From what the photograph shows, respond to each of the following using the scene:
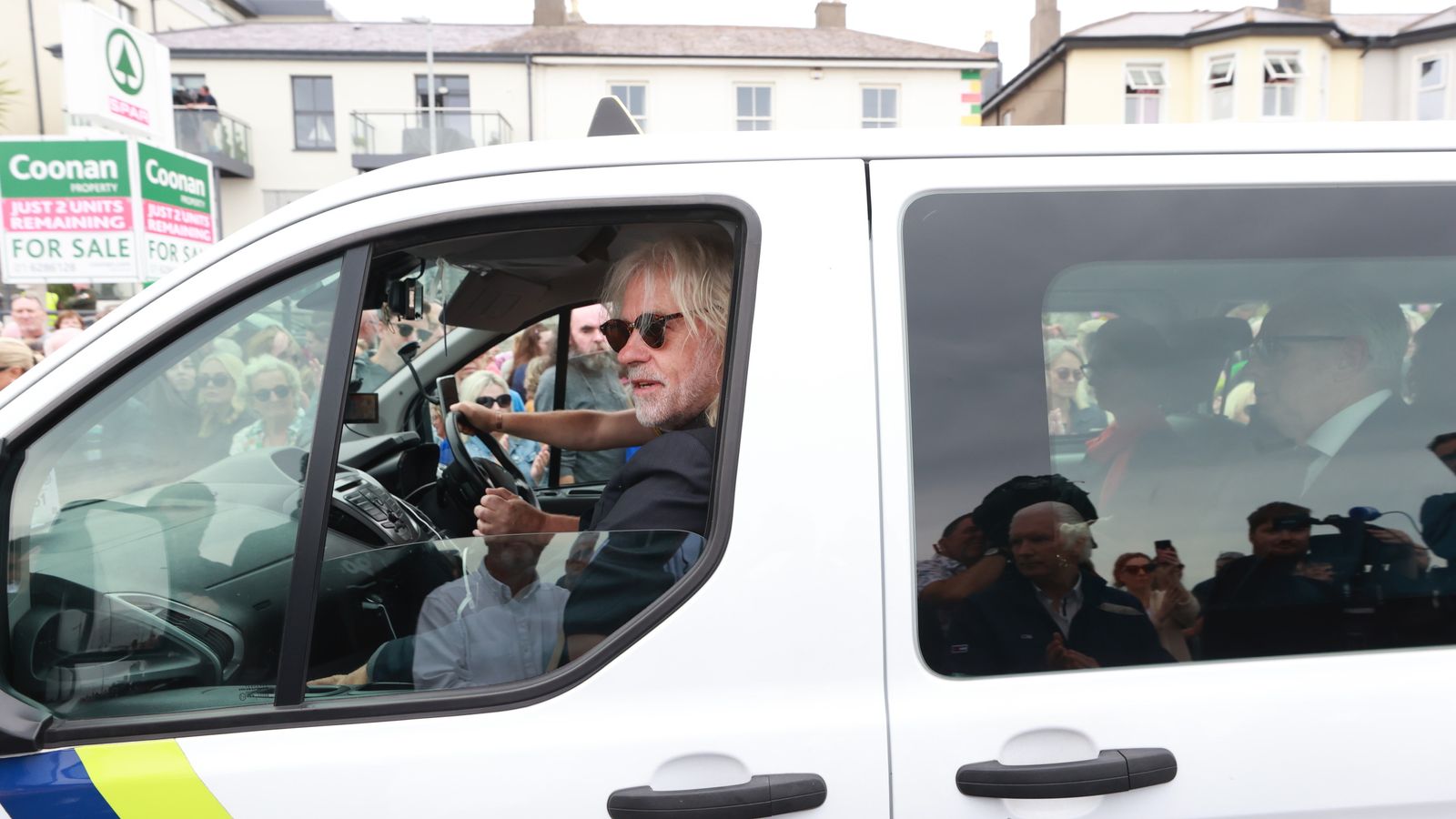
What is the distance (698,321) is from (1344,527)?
1.06 m

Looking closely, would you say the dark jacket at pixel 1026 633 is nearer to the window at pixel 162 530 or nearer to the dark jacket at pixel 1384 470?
the dark jacket at pixel 1384 470

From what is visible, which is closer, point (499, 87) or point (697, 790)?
point (697, 790)

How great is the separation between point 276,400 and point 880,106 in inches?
970

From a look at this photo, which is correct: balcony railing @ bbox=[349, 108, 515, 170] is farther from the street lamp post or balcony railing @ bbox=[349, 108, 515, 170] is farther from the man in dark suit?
the man in dark suit

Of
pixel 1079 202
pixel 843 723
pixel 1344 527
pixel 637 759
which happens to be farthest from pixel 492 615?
pixel 1344 527

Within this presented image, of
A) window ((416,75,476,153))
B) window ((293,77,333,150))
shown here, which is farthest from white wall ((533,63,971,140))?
window ((293,77,333,150))

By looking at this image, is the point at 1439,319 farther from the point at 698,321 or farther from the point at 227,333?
the point at 227,333

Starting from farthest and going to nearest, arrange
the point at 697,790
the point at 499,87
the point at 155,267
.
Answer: the point at 499,87 → the point at 155,267 → the point at 697,790

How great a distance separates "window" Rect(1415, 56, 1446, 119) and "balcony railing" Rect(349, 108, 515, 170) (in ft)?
77.9

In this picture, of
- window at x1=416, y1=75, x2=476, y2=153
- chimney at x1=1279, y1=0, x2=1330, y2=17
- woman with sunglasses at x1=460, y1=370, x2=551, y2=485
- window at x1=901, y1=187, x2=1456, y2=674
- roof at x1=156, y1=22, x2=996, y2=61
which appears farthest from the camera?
chimney at x1=1279, y1=0, x2=1330, y2=17

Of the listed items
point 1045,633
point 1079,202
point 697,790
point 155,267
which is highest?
point 155,267

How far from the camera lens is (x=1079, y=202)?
1311 mm

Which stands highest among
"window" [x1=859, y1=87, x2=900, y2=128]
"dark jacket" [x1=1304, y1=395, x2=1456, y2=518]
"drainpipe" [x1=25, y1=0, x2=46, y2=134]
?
"drainpipe" [x1=25, y1=0, x2=46, y2=134]

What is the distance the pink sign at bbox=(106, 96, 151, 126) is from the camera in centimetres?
725
